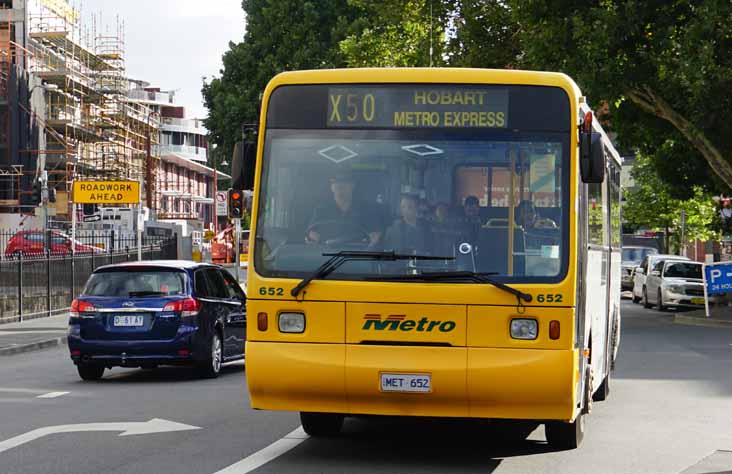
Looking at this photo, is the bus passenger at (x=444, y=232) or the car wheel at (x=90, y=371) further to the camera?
the car wheel at (x=90, y=371)

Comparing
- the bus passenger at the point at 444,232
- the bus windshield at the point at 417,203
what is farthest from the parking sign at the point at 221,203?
the bus passenger at the point at 444,232

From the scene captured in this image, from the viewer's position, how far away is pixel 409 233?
972 centimetres

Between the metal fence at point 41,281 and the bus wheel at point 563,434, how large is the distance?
22643mm

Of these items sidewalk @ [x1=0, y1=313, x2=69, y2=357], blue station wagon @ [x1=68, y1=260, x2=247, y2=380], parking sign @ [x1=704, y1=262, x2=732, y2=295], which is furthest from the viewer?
parking sign @ [x1=704, y1=262, x2=732, y2=295]

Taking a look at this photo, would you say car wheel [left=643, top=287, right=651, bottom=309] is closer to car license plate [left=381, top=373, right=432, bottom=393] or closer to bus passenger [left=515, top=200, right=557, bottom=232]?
bus passenger [left=515, top=200, right=557, bottom=232]

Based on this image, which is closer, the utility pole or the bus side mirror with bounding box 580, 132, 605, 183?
the bus side mirror with bounding box 580, 132, 605, 183

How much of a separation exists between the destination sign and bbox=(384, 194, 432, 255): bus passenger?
612mm

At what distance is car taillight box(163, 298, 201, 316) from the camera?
17.0 meters

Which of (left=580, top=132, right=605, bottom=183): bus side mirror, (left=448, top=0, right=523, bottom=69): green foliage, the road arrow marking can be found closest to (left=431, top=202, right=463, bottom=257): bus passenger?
(left=580, top=132, right=605, bottom=183): bus side mirror

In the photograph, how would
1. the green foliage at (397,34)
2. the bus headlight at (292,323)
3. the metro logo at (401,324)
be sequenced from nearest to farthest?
the metro logo at (401,324)
the bus headlight at (292,323)
the green foliage at (397,34)

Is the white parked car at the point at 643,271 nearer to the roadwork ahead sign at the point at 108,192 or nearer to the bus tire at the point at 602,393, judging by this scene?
the roadwork ahead sign at the point at 108,192

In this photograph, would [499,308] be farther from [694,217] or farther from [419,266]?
[694,217]

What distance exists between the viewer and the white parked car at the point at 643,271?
43.1 m

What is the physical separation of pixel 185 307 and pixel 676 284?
25574mm
